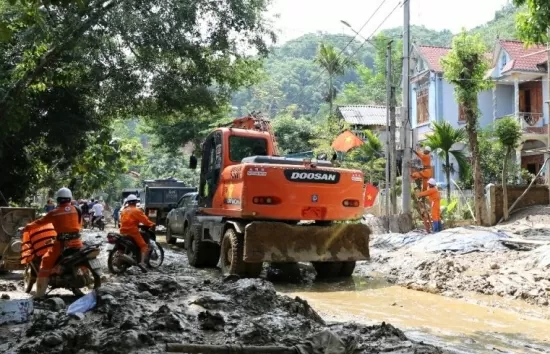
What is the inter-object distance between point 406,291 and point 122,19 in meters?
9.86

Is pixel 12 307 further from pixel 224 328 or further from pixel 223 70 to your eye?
pixel 223 70

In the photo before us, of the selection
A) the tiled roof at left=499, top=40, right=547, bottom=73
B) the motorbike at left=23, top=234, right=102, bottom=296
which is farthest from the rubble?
the tiled roof at left=499, top=40, right=547, bottom=73

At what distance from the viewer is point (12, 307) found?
618 cm

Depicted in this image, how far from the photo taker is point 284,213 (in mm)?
10258

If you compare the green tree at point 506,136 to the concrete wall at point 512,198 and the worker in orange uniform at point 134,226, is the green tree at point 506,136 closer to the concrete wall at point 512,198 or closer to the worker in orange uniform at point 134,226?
the concrete wall at point 512,198

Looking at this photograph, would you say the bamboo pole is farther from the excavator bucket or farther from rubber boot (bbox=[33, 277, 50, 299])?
the excavator bucket

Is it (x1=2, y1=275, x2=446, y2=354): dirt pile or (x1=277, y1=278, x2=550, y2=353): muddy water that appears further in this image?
(x1=277, y1=278, x2=550, y2=353): muddy water

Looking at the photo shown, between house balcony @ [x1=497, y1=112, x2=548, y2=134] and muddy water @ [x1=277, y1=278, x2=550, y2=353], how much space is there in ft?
60.6

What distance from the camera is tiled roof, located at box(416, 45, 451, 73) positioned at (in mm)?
31336

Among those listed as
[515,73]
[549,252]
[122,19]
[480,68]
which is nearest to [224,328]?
[549,252]

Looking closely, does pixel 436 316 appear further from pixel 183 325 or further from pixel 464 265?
pixel 183 325

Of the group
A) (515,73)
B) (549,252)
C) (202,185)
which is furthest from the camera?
(515,73)

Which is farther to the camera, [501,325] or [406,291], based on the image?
[406,291]

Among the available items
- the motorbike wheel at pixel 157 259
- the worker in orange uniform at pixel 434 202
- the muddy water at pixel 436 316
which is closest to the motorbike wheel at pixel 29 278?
the motorbike wheel at pixel 157 259
